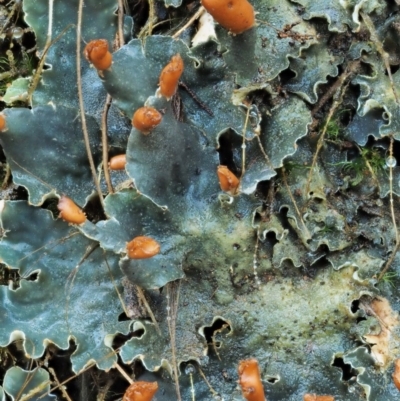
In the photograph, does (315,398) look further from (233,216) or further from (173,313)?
(233,216)

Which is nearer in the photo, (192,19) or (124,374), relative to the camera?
(124,374)

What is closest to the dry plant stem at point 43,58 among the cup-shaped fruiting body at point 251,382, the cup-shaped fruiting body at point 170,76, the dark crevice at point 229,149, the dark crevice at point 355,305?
the cup-shaped fruiting body at point 170,76

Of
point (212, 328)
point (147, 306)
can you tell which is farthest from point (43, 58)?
point (212, 328)

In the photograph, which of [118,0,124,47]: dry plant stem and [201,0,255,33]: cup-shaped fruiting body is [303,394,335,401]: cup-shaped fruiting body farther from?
[118,0,124,47]: dry plant stem

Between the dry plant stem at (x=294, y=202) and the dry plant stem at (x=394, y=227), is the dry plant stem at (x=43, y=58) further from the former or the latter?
the dry plant stem at (x=394, y=227)

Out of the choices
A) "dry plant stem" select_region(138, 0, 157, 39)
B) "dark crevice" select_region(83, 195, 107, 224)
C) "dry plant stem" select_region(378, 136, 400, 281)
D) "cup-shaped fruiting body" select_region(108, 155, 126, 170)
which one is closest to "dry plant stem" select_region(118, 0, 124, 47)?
"dry plant stem" select_region(138, 0, 157, 39)
